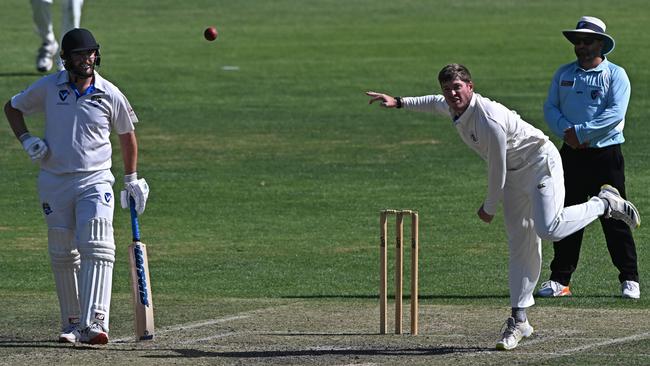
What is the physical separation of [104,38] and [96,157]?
83.1ft

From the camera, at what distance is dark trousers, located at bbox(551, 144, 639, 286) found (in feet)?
A: 39.1

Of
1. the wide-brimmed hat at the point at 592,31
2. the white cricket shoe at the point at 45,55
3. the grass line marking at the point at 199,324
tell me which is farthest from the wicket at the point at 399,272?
the white cricket shoe at the point at 45,55

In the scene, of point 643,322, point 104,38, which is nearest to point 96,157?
point 643,322

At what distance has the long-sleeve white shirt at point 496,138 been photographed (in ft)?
30.9

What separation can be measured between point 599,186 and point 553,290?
0.90 meters

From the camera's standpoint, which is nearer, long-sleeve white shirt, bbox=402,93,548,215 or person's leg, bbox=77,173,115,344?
long-sleeve white shirt, bbox=402,93,548,215

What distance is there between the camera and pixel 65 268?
10.1 m

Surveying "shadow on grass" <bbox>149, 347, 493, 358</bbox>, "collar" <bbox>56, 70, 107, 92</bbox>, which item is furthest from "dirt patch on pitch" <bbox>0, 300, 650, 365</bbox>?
"collar" <bbox>56, 70, 107, 92</bbox>

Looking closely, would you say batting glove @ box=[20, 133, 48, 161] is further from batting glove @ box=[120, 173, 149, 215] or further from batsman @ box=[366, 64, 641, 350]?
batsman @ box=[366, 64, 641, 350]

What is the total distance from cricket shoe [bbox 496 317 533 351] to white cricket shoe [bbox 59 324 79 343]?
2.78m

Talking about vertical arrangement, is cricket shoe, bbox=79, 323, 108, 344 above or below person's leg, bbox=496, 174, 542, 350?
below

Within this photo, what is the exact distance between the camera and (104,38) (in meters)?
34.9

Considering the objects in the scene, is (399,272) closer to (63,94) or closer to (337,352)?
(337,352)

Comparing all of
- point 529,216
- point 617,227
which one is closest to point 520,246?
point 529,216
